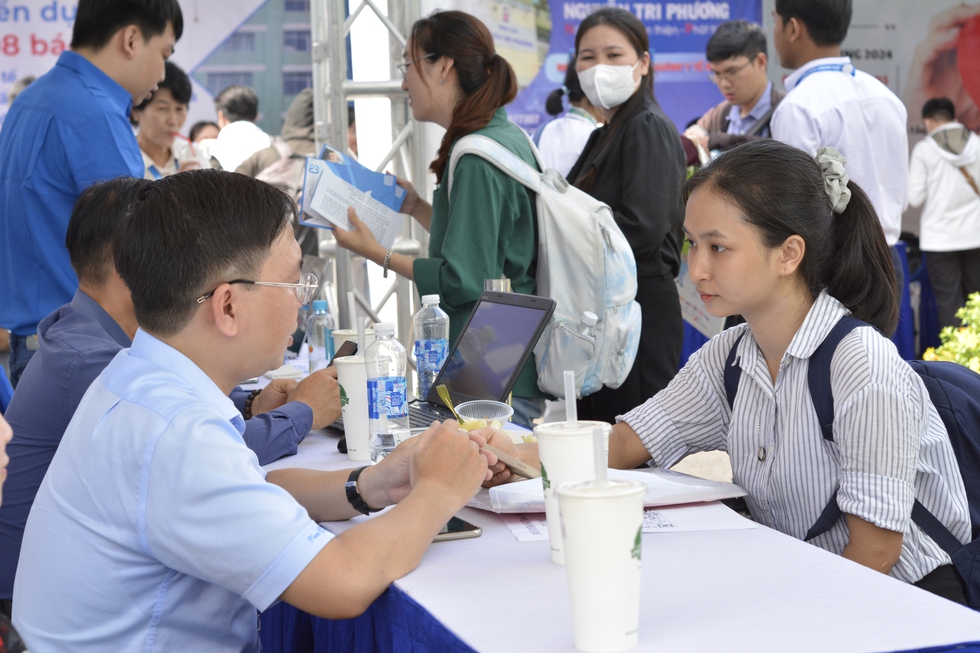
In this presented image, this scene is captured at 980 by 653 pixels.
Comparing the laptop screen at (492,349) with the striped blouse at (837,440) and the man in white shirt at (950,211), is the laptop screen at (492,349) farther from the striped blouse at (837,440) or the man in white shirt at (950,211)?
the man in white shirt at (950,211)

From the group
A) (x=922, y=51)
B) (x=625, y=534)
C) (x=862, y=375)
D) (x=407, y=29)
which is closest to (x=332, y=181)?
(x=407, y=29)

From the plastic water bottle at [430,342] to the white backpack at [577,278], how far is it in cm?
33

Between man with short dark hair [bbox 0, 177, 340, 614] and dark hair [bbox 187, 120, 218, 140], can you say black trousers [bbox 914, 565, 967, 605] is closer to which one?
man with short dark hair [bbox 0, 177, 340, 614]

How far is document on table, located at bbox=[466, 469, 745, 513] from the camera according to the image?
4.48ft

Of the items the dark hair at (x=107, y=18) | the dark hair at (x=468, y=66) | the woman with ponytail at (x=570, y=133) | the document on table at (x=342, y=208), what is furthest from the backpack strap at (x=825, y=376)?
the woman with ponytail at (x=570, y=133)

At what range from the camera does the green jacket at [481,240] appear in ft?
7.96

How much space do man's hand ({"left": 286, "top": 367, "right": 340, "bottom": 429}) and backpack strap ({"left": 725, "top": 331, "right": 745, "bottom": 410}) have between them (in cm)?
83

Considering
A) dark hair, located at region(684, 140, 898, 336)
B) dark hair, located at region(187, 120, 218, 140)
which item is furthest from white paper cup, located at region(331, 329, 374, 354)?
dark hair, located at region(187, 120, 218, 140)

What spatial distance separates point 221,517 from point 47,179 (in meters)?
1.95

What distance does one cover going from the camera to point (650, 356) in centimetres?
297

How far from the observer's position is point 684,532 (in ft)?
4.21

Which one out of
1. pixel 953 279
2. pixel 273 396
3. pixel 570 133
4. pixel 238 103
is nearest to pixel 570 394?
pixel 273 396

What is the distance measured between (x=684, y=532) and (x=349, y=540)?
459mm

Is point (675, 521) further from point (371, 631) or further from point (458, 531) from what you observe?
point (371, 631)
